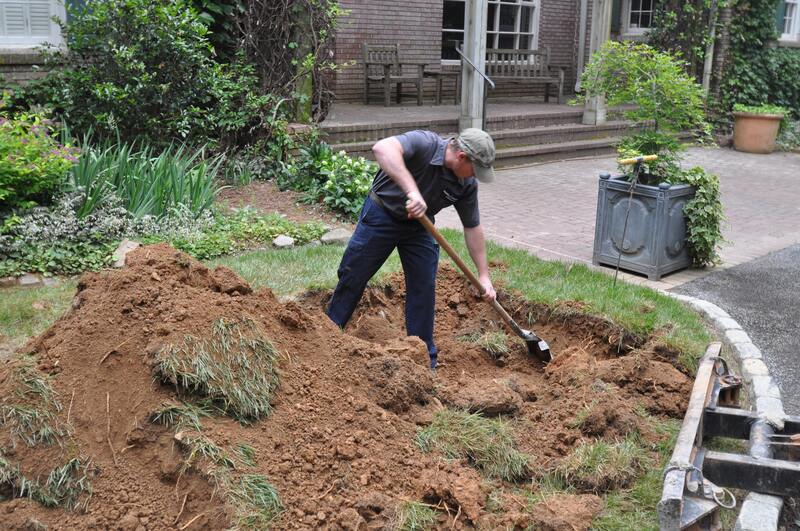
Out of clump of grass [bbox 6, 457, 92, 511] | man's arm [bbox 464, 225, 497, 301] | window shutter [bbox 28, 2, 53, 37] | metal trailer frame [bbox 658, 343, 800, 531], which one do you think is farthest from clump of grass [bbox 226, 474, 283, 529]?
window shutter [bbox 28, 2, 53, 37]

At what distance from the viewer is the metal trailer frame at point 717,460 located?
304 centimetres

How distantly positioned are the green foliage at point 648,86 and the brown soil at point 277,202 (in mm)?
2778

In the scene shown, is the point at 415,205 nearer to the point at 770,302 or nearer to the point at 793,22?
the point at 770,302

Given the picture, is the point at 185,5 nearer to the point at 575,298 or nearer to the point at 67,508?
the point at 575,298

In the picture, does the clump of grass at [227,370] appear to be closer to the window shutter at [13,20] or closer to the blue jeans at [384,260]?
the blue jeans at [384,260]

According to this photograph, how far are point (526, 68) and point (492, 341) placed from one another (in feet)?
37.3

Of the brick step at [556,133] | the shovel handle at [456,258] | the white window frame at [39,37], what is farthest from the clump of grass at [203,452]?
the brick step at [556,133]

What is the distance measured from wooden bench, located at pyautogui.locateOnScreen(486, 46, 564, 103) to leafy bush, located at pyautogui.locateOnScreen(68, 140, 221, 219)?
836cm

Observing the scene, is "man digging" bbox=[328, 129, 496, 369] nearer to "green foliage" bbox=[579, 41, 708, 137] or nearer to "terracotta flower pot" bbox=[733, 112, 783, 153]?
"green foliage" bbox=[579, 41, 708, 137]

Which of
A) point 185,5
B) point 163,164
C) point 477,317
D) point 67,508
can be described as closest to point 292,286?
point 477,317

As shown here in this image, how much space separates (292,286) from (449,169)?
5.81ft

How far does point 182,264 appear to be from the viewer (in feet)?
13.3

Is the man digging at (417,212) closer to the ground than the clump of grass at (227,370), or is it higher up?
higher up

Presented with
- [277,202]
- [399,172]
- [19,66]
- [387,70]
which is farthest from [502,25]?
[399,172]
